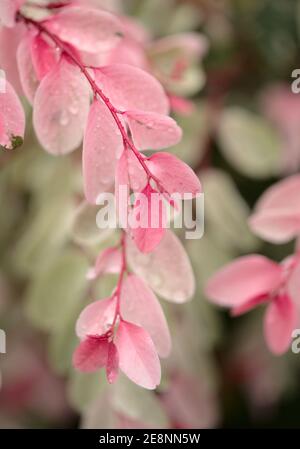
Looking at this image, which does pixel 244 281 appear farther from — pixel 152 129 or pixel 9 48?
pixel 9 48

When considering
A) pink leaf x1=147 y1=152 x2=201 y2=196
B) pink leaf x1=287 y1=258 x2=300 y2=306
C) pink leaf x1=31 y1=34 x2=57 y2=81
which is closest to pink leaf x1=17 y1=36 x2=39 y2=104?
pink leaf x1=31 y1=34 x2=57 y2=81

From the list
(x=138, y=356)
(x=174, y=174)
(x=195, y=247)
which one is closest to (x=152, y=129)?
(x=174, y=174)

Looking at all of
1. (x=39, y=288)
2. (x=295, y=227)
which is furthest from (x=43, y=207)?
(x=295, y=227)

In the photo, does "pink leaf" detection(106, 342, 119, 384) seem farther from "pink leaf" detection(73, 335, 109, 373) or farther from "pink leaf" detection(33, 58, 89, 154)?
"pink leaf" detection(33, 58, 89, 154)

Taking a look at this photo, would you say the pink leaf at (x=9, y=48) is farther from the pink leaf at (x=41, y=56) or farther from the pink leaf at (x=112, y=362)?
the pink leaf at (x=112, y=362)

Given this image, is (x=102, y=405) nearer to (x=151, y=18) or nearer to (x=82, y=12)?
(x=82, y=12)
